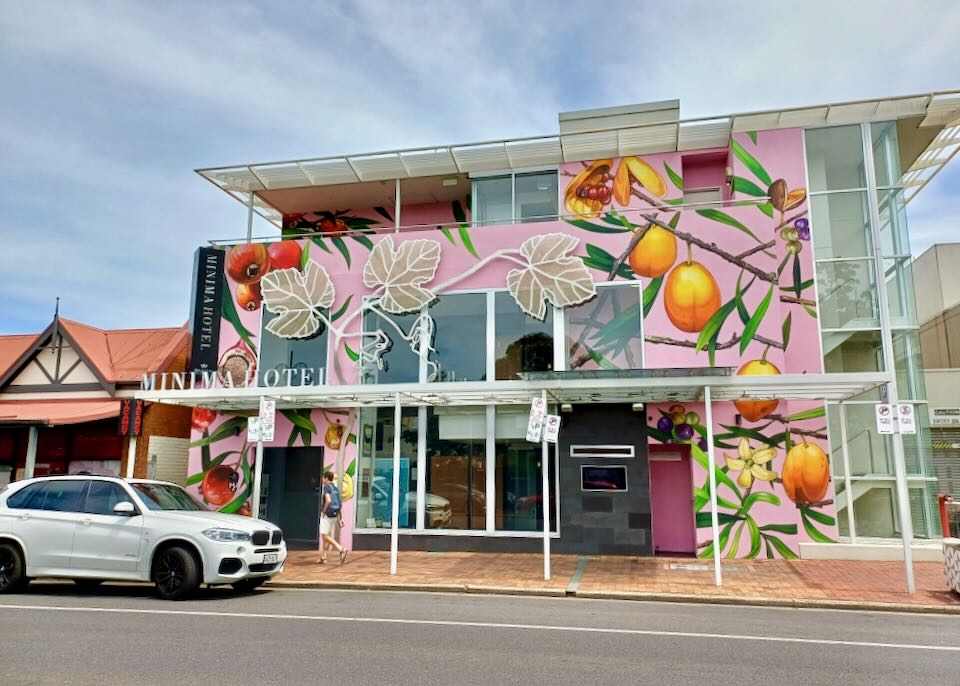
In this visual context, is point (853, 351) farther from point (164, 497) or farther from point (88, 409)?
point (88, 409)

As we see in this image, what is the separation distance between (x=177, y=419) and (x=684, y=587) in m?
13.9

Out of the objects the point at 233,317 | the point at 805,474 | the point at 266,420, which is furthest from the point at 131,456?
the point at 805,474

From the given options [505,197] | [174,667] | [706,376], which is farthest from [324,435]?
[174,667]

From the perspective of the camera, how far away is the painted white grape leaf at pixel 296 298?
59.6 feet

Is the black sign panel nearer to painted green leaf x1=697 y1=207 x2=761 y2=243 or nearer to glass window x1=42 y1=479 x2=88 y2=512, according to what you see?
glass window x1=42 y1=479 x2=88 y2=512

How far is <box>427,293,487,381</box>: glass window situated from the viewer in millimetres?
16859

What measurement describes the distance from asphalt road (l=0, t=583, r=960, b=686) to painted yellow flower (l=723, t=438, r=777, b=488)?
522cm

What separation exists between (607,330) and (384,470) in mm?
5949

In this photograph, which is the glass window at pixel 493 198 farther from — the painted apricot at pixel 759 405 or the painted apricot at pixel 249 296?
the painted apricot at pixel 759 405

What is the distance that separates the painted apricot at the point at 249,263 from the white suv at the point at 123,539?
8.23 m

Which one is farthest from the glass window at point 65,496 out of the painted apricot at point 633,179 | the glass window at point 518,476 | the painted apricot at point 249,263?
the painted apricot at point 633,179

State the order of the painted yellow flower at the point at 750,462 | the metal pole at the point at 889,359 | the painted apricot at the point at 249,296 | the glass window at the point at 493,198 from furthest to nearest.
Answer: the glass window at the point at 493,198 < the painted apricot at the point at 249,296 < the painted yellow flower at the point at 750,462 < the metal pole at the point at 889,359

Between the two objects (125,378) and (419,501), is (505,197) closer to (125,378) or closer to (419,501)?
(419,501)

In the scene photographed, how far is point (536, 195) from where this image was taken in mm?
18734
